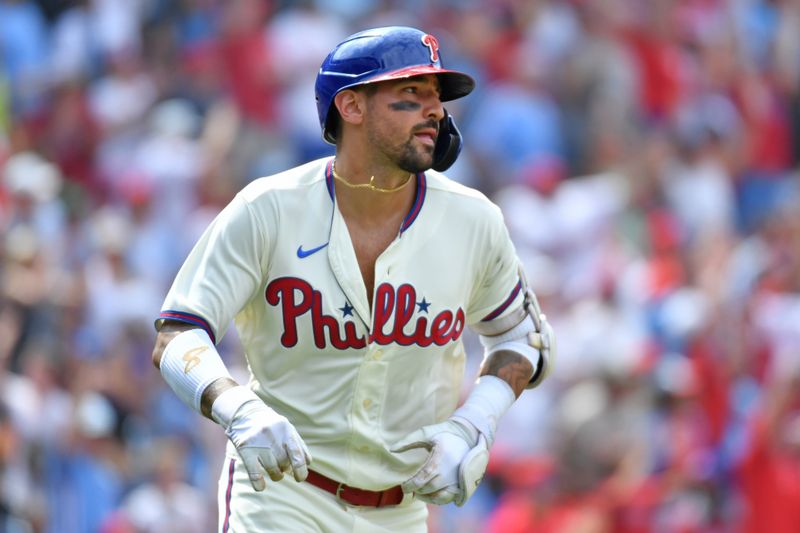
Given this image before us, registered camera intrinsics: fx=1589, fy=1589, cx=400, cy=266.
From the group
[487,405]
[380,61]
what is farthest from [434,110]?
[487,405]

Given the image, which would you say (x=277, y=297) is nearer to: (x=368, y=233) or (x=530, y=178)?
(x=368, y=233)

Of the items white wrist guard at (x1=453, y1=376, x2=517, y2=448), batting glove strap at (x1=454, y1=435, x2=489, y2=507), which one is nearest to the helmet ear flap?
white wrist guard at (x1=453, y1=376, x2=517, y2=448)

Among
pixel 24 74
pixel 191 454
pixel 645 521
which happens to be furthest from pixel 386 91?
pixel 24 74

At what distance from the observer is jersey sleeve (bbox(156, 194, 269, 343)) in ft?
15.8

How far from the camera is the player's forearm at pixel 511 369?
207 inches

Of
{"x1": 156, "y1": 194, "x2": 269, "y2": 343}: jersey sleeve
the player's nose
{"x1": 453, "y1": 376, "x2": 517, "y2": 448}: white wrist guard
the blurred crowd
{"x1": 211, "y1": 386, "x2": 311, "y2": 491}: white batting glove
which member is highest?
the player's nose

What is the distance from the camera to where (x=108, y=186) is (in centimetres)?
1127

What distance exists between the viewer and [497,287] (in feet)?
17.2

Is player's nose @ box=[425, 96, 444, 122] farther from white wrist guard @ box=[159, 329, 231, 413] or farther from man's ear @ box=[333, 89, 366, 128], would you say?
white wrist guard @ box=[159, 329, 231, 413]

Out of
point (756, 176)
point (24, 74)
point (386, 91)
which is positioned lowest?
point (756, 176)

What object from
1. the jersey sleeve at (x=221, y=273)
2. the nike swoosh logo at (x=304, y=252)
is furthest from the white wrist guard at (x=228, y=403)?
the nike swoosh logo at (x=304, y=252)

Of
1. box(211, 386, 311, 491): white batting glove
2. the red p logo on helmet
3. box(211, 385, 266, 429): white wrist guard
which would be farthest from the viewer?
the red p logo on helmet

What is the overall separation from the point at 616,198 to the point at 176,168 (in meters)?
2.98

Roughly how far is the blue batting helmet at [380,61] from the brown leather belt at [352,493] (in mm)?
1178
